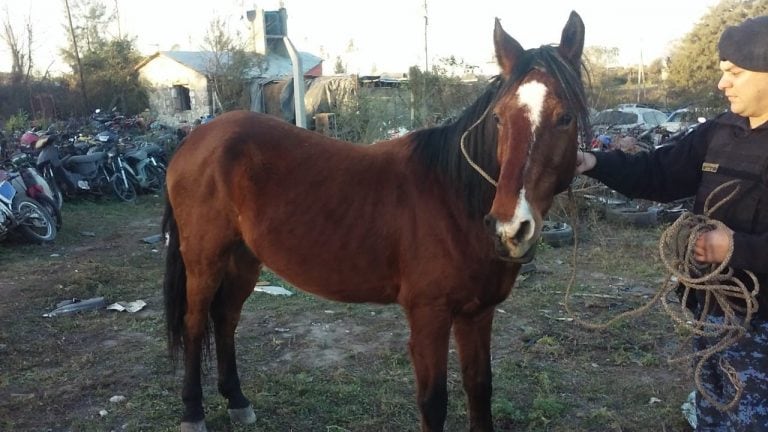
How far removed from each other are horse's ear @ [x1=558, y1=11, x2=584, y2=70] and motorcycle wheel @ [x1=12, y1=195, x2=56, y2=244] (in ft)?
23.5

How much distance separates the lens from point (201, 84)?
24172 millimetres

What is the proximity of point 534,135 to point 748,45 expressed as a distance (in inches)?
26.9

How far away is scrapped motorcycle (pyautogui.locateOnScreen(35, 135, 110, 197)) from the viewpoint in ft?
31.2

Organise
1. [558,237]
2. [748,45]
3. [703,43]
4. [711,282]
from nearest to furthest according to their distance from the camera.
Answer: [748,45]
[711,282]
[558,237]
[703,43]

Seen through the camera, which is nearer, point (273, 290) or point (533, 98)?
point (533, 98)

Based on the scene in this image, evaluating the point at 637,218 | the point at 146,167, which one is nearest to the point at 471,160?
the point at 637,218

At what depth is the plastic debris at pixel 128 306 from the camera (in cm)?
495

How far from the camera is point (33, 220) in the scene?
7336 millimetres

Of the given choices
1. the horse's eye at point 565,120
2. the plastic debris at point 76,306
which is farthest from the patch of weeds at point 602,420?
the plastic debris at point 76,306

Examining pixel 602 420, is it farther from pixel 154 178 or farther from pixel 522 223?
pixel 154 178

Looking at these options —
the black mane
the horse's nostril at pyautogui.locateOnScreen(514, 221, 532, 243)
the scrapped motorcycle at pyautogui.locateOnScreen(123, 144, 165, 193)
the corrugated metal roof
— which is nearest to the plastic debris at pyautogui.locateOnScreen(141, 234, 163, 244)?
the scrapped motorcycle at pyautogui.locateOnScreen(123, 144, 165, 193)

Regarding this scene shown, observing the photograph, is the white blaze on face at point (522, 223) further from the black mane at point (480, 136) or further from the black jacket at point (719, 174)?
the black jacket at point (719, 174)

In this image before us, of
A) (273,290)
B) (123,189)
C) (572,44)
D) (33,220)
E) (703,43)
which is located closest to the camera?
(572,44)

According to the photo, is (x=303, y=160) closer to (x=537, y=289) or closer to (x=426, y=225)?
(x=426, y=225)
